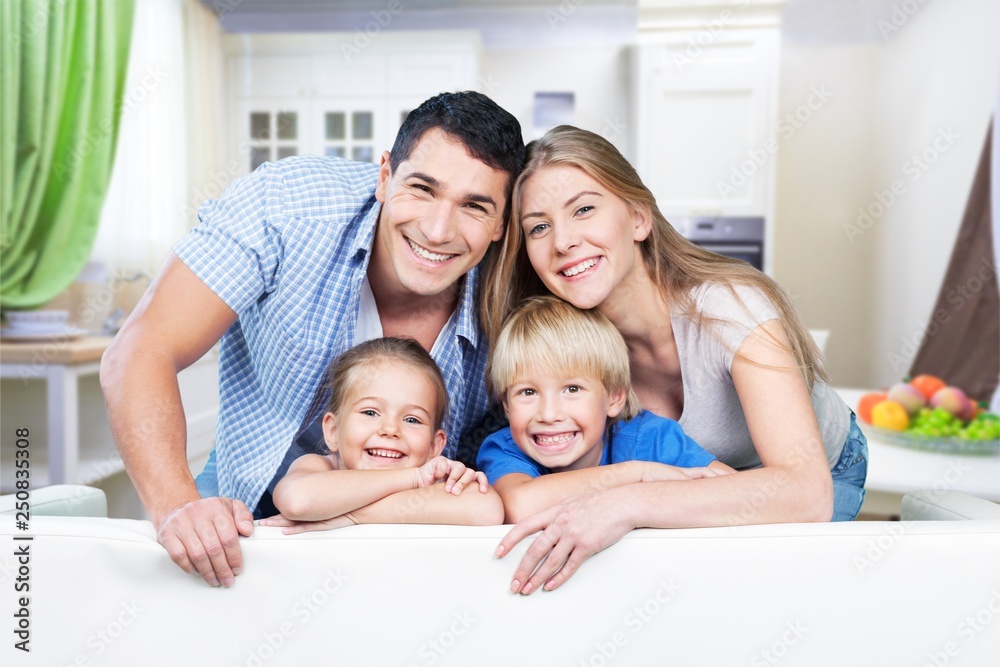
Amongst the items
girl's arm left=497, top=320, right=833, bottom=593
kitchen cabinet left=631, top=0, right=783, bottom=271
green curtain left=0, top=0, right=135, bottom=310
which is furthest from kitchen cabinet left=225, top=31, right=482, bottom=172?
girl's arm left=497, top=320, right=833, bottom=593

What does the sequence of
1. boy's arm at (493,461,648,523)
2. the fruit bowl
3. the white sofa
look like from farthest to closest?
the fruit bowl → boy's arm at (493,461,648,523) → the white sofa

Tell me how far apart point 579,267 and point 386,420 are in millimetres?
439

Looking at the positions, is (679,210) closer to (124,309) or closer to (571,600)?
(124,309)

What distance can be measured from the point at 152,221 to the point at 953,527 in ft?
12.5

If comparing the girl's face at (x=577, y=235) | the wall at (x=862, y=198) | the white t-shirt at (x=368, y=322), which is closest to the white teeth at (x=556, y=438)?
the girl's face at (x=577, y=235)

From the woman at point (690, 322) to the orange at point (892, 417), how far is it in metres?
0.47

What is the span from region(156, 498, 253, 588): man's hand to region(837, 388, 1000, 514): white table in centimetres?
147

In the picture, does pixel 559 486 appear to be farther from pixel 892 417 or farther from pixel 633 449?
pixel 892 417

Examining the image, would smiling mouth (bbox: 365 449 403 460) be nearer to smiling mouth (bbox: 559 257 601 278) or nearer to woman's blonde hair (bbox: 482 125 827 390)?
woman's blonde hair (bbox: 482 125 827 390)

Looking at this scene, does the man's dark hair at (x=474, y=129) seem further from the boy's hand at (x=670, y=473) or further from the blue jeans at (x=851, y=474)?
the blue jeans at (x=851, y=474)

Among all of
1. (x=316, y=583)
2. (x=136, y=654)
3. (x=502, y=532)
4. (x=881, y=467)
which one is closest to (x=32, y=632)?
(x=136, y=654)

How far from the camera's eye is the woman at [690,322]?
1.20 meters

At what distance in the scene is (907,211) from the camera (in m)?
4.53

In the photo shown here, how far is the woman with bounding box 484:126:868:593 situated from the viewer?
1197 millimetres
